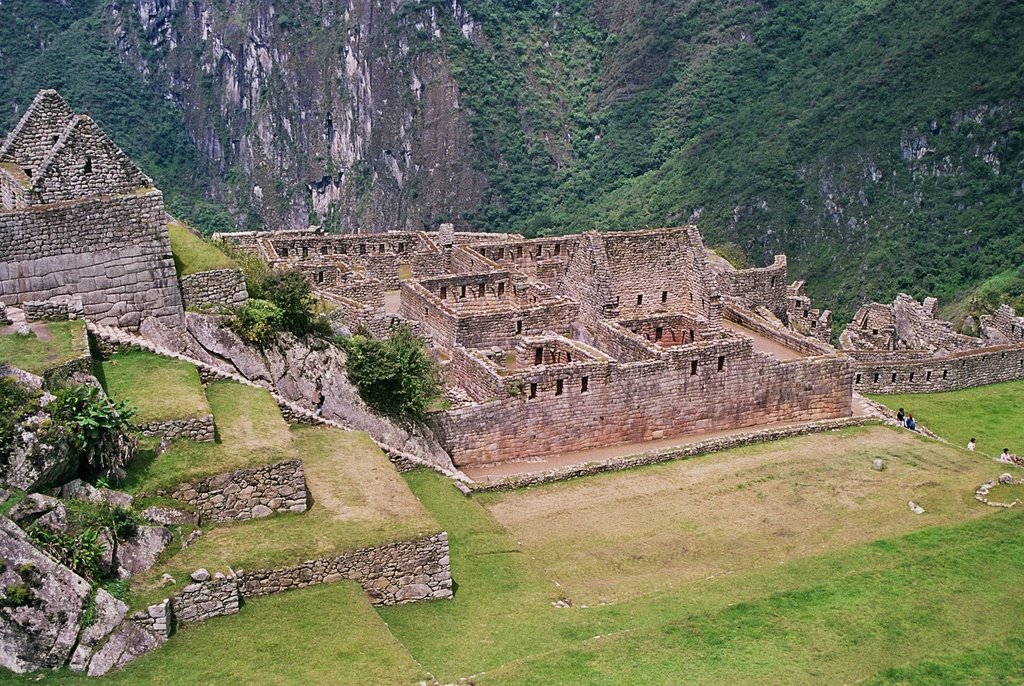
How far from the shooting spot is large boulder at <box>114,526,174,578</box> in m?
14.4

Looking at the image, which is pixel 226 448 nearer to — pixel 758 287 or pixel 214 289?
pixel 214 289

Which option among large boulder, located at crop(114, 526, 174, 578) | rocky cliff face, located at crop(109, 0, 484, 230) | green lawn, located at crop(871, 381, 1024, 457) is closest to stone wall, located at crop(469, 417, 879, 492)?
green lawn, located at crop(871, 381, 1024, 457)

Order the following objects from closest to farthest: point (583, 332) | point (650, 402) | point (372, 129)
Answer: point (650, 402)
point (583, 332)
point (372, 129)

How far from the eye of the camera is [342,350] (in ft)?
74.9

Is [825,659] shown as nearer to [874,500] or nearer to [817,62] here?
[874,500]

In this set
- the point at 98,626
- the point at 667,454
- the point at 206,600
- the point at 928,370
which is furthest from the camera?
the point at 928,370

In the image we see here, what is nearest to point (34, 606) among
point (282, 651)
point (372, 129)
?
point (282, 651)

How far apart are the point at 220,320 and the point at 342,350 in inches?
107

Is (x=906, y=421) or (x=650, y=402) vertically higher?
(x=650, y=402)

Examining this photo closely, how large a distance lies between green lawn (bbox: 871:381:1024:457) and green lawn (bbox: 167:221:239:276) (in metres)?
18.5

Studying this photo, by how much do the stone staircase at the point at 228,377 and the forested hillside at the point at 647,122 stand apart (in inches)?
1488

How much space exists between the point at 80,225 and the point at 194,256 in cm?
269

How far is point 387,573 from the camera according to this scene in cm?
1605

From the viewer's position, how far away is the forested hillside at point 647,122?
10275 cm
